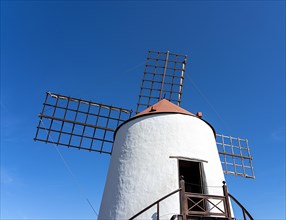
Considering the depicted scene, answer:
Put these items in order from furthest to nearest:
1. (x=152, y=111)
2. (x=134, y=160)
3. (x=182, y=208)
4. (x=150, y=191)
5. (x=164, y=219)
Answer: (x=152, y=111) < (x=134, y=160) < (x=150, y=191) < (x=164, y=219) < (x=182, y=208)

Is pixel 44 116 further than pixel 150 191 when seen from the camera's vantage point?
Yes

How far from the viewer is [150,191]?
23.4 ft

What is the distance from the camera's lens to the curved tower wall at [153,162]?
7.08 m

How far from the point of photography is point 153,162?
7703 millimetres

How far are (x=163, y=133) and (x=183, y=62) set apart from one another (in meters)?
7.74

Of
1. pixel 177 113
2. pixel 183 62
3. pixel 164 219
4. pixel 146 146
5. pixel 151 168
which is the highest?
pixel 183 62

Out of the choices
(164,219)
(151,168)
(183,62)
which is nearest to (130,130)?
(151,168)

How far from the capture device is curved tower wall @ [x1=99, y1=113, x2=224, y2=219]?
7.08 meters

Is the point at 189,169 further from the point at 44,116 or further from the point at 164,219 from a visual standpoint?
the point at 44,116

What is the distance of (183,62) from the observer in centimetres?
1491

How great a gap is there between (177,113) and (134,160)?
2.44 meters

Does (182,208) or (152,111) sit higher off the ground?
(152,111)

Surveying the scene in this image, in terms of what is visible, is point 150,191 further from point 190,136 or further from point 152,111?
point 152,111

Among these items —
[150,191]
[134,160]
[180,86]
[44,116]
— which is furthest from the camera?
[180,86]
